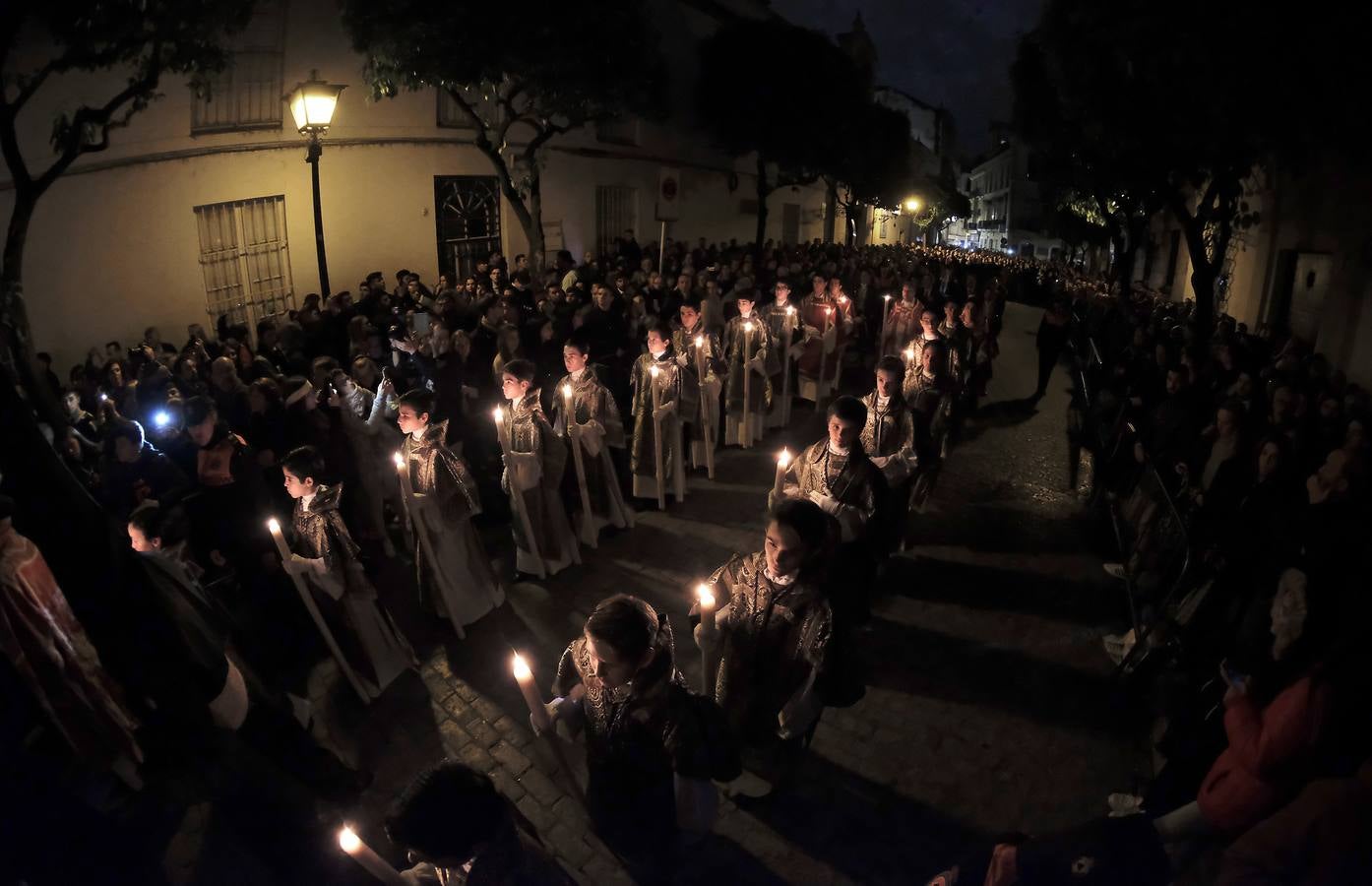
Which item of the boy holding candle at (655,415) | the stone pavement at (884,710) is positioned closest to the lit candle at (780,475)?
the stone pavement at (884,710)

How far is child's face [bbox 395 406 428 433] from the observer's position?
5641 millimetres

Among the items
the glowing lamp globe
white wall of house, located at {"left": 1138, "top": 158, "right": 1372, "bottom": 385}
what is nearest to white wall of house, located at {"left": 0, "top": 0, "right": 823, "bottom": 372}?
the glowing lamp globe

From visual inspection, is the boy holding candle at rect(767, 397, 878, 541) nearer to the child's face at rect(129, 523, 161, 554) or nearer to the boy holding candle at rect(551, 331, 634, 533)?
the boy holding candle at rect(551, 331, 634, 533)

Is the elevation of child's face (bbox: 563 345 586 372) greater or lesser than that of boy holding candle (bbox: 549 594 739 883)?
greater

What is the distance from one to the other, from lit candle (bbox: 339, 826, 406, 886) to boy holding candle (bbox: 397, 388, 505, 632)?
3530 millimetres

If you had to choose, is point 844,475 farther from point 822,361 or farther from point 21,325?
point 21,325

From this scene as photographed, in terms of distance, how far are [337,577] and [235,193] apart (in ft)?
34.7

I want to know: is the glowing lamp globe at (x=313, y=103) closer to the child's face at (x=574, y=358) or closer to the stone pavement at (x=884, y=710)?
the child's face at (x=574, y=358)

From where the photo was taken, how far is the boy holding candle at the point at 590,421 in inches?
282

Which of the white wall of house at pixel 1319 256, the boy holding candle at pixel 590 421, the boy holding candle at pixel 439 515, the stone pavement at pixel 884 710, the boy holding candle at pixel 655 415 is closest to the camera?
the stone pavement at pixel 884 710

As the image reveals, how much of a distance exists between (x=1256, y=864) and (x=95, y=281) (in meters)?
13.0

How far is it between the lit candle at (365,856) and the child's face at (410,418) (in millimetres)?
3659

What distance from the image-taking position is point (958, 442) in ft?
37.3

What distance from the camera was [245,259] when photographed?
1330 cm
